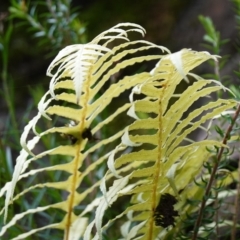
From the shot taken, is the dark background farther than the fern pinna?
Yes

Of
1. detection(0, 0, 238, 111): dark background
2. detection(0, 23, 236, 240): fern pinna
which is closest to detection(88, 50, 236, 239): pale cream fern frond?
detection(0, 23, 236, 240): fern pinna

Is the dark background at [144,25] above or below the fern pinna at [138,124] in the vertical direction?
below

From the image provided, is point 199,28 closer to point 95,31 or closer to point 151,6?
point 151,6

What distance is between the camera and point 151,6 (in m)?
1.40

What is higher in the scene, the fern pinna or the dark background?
the fern pinna

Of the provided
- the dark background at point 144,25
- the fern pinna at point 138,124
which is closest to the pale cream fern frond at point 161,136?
the fern pinna at point 138,124

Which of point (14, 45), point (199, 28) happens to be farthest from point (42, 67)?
point (199, 28)

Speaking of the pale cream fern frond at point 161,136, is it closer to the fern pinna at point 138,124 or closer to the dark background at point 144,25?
the fern pinna at point 138,124

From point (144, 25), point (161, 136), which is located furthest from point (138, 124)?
point (144, 25)

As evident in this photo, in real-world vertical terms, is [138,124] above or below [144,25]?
above

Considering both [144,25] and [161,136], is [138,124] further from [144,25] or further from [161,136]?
[144,25]

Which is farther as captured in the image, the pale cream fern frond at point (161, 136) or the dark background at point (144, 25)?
the dark background at point (144, 25)

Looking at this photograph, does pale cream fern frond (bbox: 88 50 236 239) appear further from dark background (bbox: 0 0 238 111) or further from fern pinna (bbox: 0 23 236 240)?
dark background (bbox: 0 0 238 111)

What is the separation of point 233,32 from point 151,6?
0.35 metres
